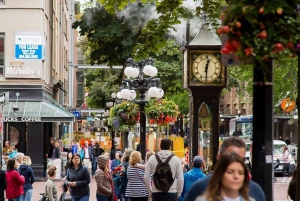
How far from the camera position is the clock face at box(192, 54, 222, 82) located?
1606cm

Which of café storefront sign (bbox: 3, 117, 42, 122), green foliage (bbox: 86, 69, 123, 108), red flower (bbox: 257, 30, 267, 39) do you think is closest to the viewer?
red flower (bbox: 257, 30, 267, 39)

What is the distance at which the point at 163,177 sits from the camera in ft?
44.4

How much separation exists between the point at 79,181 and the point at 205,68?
318cm

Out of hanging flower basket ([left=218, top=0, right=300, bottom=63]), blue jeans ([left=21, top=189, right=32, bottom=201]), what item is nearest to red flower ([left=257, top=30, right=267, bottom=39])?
hanging flower basket ([left=218, top=0, right=300, bottom=63])

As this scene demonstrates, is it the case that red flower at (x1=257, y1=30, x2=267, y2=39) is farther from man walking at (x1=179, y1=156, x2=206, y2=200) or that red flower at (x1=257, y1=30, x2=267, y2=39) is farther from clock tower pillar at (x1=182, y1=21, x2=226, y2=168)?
clock tower pillar at (x1=182, y1=21, x2=226, y2=168)

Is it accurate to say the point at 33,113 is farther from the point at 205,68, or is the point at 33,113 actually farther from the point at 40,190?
the point at 205,68

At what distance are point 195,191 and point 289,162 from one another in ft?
98.1

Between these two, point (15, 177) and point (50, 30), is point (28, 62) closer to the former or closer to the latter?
point (50, 30)

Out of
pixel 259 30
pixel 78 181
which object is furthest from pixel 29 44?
pixel 259 30

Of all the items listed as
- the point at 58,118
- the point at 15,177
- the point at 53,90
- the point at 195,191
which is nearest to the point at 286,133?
the point at 53,90

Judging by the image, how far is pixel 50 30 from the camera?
40.7 m

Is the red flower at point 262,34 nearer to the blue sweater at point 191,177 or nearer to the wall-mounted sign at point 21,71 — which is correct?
the blue sweater at point 191,177

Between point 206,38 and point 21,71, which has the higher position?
point 21,71

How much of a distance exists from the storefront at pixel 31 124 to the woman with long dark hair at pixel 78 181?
57.2 ft
